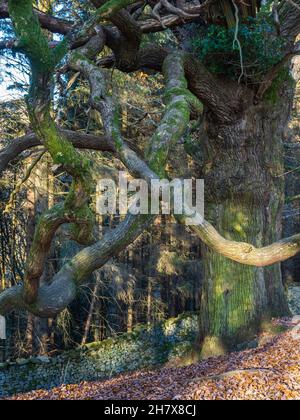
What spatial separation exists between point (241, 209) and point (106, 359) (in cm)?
548

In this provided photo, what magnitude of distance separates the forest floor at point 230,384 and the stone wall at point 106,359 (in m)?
4.11

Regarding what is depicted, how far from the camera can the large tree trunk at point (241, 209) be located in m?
7.85

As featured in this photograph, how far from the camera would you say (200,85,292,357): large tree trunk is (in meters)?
7.85

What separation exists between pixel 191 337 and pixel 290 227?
9805mm

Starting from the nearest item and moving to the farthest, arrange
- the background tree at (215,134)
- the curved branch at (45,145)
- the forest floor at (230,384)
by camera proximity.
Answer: the curved branch at (45,145) → the forest floor at (230,384) → the background tree at (215,134)

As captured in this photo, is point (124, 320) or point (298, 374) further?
point (124, 320)

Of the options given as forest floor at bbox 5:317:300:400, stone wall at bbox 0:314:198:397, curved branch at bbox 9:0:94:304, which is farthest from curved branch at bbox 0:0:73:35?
stone wall at bbox 0:314:198:397

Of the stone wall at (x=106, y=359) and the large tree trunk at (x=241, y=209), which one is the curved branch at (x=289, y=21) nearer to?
the large tree trunk at (x=241, y=209)

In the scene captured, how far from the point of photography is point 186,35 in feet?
27.1

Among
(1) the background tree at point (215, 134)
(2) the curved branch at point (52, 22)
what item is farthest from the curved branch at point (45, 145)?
(2) the curved branch at point (52, 22)

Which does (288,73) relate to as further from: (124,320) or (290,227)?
(290,227)

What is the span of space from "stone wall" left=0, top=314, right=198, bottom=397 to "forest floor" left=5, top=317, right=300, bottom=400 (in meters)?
4.11
